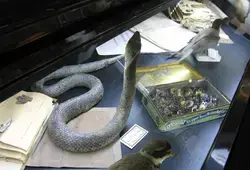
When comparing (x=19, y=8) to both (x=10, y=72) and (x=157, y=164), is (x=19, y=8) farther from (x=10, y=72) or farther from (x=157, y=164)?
(x=157, y=164)

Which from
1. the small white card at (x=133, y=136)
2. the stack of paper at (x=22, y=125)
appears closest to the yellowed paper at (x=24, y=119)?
the stack of paper at (x=22, y=125)

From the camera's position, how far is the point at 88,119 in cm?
82

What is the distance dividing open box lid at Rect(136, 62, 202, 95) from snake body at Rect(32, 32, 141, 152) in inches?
5.8

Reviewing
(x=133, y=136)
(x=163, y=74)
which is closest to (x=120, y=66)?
(x=163, y=74)

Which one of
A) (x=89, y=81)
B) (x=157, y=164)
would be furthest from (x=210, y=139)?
(x=89, y=81)

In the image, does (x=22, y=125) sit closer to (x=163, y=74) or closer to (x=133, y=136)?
(x=133, y=136)

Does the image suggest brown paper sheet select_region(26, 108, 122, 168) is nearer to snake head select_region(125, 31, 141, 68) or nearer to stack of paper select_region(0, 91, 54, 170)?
stack of paper select_region(0, 91, 54, 170)

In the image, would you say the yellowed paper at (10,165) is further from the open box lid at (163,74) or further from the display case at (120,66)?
the open box lid at (163,74)

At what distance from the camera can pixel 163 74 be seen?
3.24 feet

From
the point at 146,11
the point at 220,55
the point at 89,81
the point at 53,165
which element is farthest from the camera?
the point at 220,55

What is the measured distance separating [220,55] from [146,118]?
1.80 ft

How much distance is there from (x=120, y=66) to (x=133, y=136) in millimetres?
292

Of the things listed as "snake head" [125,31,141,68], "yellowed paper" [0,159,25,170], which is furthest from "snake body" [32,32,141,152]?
"yellowed paper" [0,159,25,170]

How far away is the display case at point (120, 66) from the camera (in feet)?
0.98
